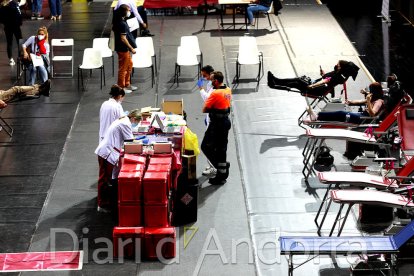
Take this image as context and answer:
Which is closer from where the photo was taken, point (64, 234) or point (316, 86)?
point (64, 234)

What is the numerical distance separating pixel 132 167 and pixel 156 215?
2.39 ft

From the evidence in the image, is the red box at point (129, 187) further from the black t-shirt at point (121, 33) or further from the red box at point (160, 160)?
the black t-shirt at point (121, 33)

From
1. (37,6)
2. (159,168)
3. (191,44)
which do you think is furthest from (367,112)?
(37,6)

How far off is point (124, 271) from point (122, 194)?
1.00 m

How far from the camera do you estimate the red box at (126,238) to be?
1183 centimetres

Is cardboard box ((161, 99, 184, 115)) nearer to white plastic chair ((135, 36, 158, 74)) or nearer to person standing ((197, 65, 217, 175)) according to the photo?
person standing ((197, 65, 217, 175))

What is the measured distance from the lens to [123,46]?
17.2m

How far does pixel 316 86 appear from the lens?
641 inches

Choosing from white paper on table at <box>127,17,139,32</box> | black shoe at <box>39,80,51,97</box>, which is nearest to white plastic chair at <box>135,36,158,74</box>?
white paper on table at <box>127,17,139,32</box>

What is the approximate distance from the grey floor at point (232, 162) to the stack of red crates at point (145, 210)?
0.26 m

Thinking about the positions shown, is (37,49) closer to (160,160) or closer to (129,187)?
(160,160)

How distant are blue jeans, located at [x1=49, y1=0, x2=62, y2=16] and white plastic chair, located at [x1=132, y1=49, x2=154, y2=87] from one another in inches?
198

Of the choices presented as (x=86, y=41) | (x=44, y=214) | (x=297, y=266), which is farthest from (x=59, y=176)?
(x=86, y=41)

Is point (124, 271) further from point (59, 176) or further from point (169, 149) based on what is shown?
point (59, 176)
